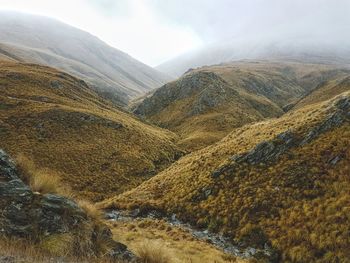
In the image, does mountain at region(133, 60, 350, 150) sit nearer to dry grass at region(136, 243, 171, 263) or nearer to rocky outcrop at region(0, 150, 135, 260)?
rocky outcrop at region(0, 150, 135, 260)

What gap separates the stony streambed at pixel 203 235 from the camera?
23094 mm

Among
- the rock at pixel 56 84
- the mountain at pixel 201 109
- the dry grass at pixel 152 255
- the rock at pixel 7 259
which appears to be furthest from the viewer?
the mountain at pixel 201 109

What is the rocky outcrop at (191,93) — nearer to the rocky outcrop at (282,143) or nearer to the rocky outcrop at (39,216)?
the rocky outcrop at (282,143)

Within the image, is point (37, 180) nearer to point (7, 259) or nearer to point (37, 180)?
point (37, 180)

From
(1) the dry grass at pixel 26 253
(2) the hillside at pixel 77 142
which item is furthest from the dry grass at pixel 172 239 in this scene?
(2) the hillside at pixel 77 142

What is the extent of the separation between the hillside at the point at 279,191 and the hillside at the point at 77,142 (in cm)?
1512

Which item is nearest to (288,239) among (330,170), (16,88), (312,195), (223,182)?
(312,195)

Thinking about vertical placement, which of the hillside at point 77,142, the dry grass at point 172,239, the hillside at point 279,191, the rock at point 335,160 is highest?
the rock at point 335,160

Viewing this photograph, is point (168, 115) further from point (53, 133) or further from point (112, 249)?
point (112, 249)

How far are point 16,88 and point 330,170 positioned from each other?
2976 inches

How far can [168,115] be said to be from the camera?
123m

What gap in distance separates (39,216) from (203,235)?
55.2 feet

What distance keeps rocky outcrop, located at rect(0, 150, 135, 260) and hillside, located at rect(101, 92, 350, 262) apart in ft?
43.0

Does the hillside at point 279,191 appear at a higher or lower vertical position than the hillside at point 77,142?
higher
